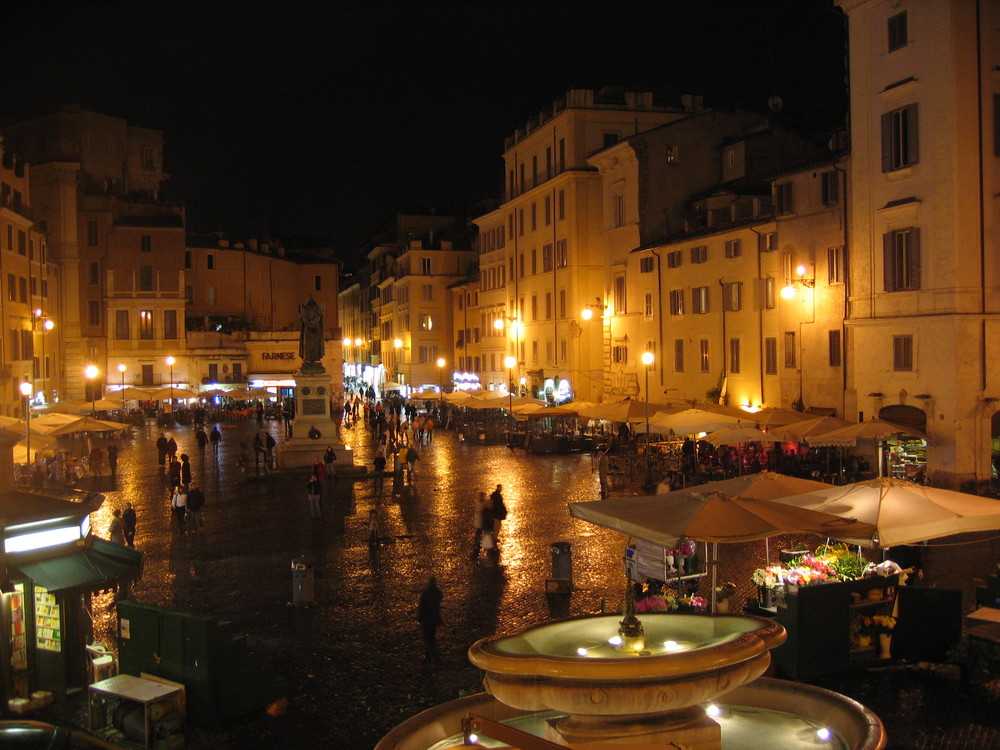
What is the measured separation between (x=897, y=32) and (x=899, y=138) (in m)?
3.07

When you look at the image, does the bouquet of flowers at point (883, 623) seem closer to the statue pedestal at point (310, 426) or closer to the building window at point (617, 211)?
the statue pedestal at point (310, 426)

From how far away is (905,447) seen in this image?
2842 cm

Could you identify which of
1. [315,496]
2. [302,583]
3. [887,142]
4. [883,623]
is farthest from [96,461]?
[883,623]

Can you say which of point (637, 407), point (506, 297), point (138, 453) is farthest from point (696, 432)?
point (506, 297)

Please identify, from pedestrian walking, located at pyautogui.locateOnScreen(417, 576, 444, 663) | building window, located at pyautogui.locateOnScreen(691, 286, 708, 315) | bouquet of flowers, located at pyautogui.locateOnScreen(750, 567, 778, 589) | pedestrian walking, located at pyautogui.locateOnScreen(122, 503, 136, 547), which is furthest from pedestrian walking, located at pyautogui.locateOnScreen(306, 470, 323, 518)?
building window, located at pyautogui.locateOnScreen(691, 286, 708, 315)

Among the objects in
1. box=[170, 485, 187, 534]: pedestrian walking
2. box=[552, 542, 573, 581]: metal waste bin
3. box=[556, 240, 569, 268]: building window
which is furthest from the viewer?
box=[556, 240, 569, 268]: building window

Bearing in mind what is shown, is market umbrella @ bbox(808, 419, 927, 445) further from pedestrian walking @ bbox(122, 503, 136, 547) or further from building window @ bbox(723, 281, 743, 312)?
pedestrian walking @ bbox(122, 503, 136, 547)

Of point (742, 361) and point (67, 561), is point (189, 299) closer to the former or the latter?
point (742, 361)

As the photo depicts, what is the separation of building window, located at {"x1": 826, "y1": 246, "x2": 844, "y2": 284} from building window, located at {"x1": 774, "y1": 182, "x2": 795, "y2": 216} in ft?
8.06

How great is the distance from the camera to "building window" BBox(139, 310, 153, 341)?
220ft

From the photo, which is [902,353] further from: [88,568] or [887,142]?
[88,568]

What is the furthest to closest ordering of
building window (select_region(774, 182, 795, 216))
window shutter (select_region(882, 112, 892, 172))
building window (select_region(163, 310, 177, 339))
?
1. building window (select_region(163, 310, 177, 339))
2. building window (select_region(774, 182, 795, 216))
3. window shutter (select_region(882, 112, 892, 172))

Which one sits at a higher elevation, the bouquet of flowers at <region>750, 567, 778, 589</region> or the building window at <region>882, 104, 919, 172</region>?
the building window at <region>882, 104, 919, 172</region>

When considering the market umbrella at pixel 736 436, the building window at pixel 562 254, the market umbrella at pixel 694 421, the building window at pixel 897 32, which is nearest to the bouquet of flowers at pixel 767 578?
the market umbrella at pixel 736 436
